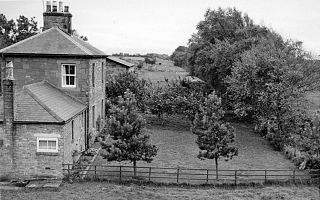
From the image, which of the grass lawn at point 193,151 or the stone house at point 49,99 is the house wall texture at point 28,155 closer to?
the stone house at point 49,99

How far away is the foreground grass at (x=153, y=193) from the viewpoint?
18.7 metres

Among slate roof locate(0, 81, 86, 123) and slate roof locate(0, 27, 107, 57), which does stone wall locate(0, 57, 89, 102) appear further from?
slate roof locate(0, 81, 86, 123)

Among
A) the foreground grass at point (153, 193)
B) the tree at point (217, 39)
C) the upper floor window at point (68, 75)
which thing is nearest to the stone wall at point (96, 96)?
the upper floor window at point (68, 75)

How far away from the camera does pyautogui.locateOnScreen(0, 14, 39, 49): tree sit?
56.6 metres

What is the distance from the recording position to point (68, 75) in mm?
26906

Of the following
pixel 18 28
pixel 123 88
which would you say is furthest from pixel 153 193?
pixel 18 28

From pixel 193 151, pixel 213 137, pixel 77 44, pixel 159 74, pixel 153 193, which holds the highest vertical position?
pixel 77 44

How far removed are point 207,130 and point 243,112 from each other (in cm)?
1505

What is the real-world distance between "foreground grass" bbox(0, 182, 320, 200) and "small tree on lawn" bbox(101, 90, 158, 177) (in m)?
1.71

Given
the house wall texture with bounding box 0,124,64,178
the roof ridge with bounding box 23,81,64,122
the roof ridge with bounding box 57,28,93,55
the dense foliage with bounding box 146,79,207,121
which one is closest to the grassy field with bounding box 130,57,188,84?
the dense foliage with bounding box 146,79,207,121

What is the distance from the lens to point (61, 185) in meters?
20.2

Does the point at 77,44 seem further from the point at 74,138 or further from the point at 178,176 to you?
the point at 178,176

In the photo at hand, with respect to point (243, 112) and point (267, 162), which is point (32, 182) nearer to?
point (267, 162)

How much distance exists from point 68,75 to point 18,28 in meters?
34.6
